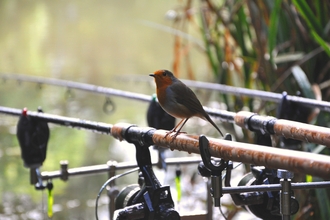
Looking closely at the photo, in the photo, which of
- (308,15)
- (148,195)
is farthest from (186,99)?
(308,15)

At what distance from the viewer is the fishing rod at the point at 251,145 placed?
730 millimetres

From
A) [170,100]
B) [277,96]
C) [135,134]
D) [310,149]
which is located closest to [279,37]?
[310,149]

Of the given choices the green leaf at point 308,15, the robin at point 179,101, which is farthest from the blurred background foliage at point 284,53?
the robin at point 179,101

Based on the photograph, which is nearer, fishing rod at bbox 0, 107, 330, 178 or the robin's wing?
fishing rod at bbox 0, 107, 330, 178

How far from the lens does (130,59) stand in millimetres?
6312

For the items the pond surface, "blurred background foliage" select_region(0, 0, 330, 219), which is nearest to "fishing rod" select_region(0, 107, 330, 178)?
"blurred background foliage" select_region(0, 0, 330, 219)

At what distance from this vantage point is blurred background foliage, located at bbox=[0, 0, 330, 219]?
229 centimetres

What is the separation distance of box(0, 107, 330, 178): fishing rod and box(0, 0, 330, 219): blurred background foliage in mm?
467

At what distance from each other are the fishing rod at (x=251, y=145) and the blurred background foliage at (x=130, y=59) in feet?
1.53

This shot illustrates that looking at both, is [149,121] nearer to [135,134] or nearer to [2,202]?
[135,134]

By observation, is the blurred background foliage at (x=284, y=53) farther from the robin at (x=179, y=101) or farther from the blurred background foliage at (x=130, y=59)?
the robin at (x=179, y=101)

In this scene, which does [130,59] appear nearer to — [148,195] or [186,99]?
[186,99]

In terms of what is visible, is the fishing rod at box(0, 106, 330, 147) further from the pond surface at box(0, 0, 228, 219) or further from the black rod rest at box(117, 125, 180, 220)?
the pond surface at box(0, 0, 228, 219)

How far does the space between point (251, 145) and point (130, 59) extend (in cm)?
553
